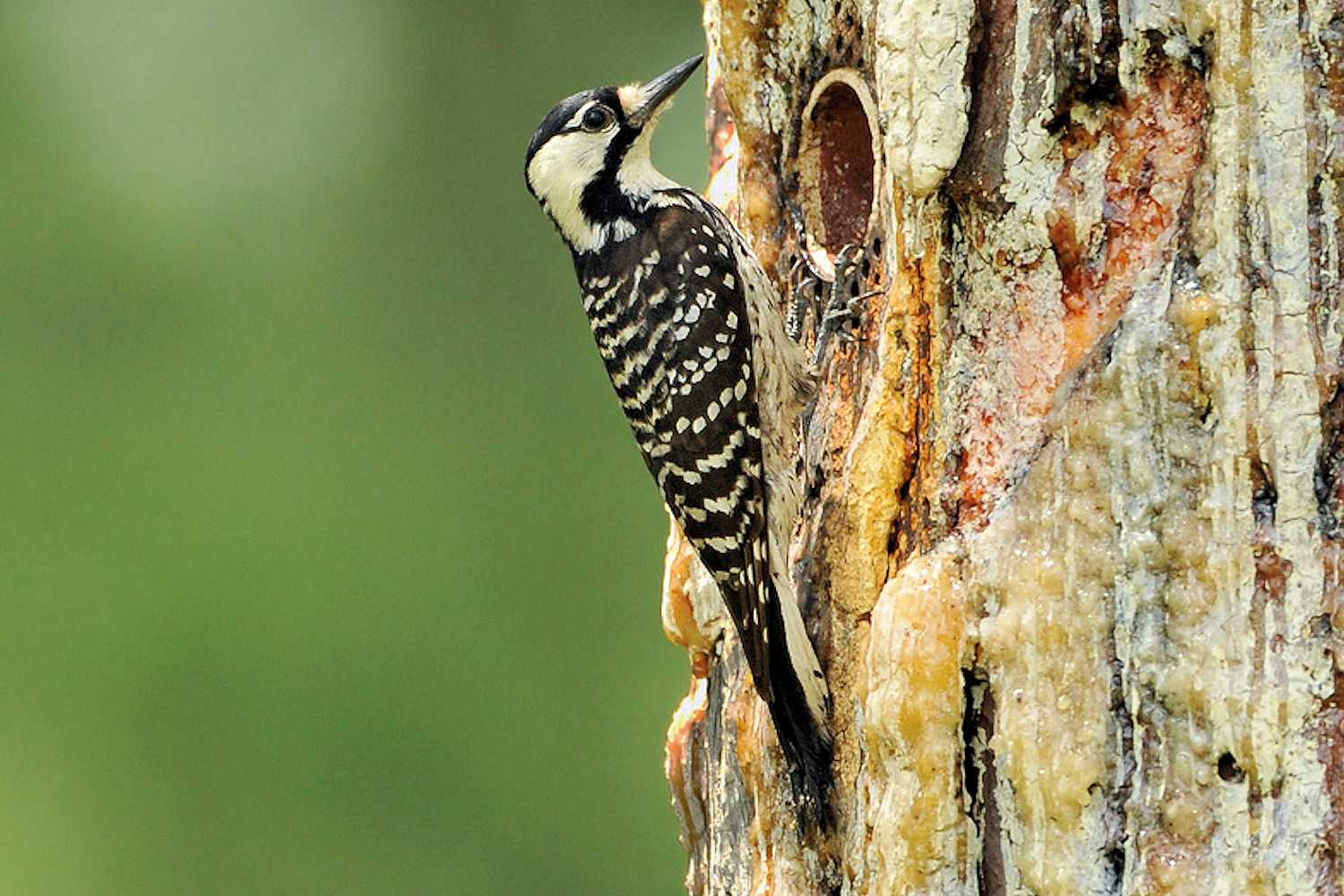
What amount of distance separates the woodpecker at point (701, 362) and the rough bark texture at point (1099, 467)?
130 millimetres

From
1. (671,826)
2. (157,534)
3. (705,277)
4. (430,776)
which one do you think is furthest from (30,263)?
(705,277)

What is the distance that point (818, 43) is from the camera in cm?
346

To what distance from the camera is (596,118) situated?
13.8 feet

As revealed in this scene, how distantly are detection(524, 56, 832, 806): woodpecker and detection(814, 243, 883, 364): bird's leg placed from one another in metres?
0.17

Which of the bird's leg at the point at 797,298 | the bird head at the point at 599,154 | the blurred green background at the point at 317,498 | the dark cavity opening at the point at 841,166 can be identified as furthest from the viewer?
the blurred green background at the point at 317,498

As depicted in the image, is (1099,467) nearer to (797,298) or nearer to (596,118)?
(797,298)

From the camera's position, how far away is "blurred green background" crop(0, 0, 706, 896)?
7.89 m

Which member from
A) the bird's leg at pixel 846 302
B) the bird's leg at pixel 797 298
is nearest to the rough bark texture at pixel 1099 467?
the bird's leg at pixel 846 302

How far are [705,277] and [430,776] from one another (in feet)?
15.3

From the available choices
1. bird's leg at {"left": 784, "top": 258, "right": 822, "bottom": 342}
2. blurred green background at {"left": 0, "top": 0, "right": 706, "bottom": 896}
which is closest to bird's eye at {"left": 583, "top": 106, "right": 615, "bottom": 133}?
bird's leg at {"left": 784, "top": 258, "right": 822, "bottom": 342}

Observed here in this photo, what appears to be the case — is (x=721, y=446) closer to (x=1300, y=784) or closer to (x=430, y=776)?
(x=1300, y=784)

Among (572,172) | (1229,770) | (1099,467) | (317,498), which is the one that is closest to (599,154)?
(572,172)

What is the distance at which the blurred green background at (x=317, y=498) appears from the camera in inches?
311

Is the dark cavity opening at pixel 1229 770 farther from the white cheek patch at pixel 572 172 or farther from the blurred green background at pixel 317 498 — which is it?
the blurred green background at pixel 317 498
